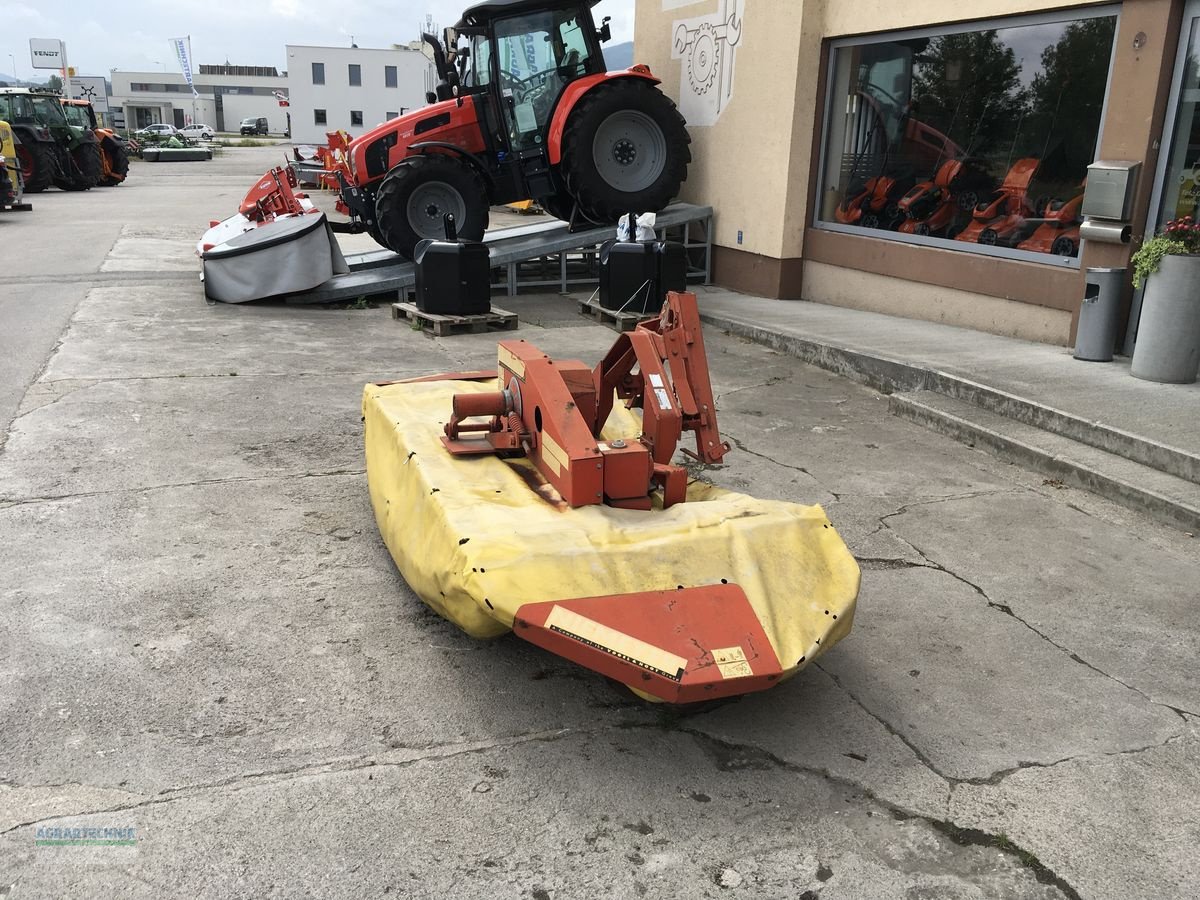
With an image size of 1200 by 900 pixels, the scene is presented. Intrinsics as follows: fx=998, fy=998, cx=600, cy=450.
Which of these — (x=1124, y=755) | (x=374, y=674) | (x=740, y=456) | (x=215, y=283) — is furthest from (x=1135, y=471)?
(x=215, y=283)

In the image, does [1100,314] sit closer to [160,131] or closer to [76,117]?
[76,117]

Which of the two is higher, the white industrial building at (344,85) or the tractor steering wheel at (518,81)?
the white industrial building at (344,85)

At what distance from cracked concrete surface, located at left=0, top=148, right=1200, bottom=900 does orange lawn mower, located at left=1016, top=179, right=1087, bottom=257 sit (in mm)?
3451

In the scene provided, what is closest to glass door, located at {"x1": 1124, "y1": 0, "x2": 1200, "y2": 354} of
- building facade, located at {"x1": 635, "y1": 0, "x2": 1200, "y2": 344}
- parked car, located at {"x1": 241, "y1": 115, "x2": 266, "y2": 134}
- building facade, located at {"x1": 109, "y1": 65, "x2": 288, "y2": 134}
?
building facade, located at {"x1": 635, "y1": 0, "x2": 1200, "y2": 344}

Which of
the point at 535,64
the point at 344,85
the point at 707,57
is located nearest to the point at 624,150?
the point at 535,64

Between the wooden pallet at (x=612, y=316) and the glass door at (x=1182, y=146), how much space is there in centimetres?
420

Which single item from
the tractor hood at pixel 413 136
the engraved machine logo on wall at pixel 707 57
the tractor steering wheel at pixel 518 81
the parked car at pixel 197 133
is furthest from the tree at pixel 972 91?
the parked car at pixel 197 133

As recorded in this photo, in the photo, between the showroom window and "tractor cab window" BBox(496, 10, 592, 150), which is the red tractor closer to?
"tractor cab window" BBox(496, 10, 592, 150)

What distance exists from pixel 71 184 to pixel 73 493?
78.7 feet

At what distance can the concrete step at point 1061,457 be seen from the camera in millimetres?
4984

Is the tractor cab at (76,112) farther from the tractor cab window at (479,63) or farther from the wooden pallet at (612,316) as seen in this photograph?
the wooden pallet at (612,316)

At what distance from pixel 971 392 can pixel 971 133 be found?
373 centimetres

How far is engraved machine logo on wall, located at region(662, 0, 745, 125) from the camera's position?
11266 mm

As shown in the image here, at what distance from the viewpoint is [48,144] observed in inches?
940
